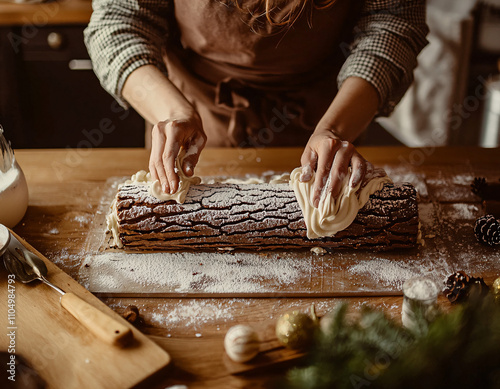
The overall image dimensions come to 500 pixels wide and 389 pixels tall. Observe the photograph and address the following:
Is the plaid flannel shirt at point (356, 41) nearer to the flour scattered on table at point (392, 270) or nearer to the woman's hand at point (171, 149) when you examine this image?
the woman's hand at point (171, 149)

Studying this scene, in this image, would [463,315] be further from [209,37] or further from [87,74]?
[87,74]

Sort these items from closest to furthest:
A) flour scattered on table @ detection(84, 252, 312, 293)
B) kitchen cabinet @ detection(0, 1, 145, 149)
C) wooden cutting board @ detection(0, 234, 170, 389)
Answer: wooden cutting board @ detection(0, 234, 170, 389) < flour scattered on table @ detection(84, 252, 312, 293) < kitchen cabinet @ detection(0, 1, 145, 149)

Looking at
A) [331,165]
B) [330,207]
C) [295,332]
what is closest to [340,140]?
[331,165]

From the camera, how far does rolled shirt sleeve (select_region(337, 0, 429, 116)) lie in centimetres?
154

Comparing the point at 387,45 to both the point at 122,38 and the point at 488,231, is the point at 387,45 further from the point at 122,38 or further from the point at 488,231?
the point at 122,38

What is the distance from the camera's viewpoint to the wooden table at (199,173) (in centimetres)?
98

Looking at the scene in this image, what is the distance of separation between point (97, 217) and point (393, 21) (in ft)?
3.48

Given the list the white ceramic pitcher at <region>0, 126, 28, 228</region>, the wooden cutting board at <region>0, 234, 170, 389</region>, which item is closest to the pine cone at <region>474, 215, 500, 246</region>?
the wooden cutting board at <region>0, 234, 170, 389</region>

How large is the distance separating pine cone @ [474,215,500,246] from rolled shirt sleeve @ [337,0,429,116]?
19.0 inches

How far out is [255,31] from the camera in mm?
1538

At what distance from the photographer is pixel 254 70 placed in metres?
1.68

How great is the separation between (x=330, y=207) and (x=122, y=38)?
32.8 inches

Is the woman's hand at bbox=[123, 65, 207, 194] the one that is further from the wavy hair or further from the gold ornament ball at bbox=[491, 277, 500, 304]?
the gold ornament ball at bbox=[491, 277, 500, 304]

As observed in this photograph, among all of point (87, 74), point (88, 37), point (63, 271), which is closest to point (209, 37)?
point (88, 37)
